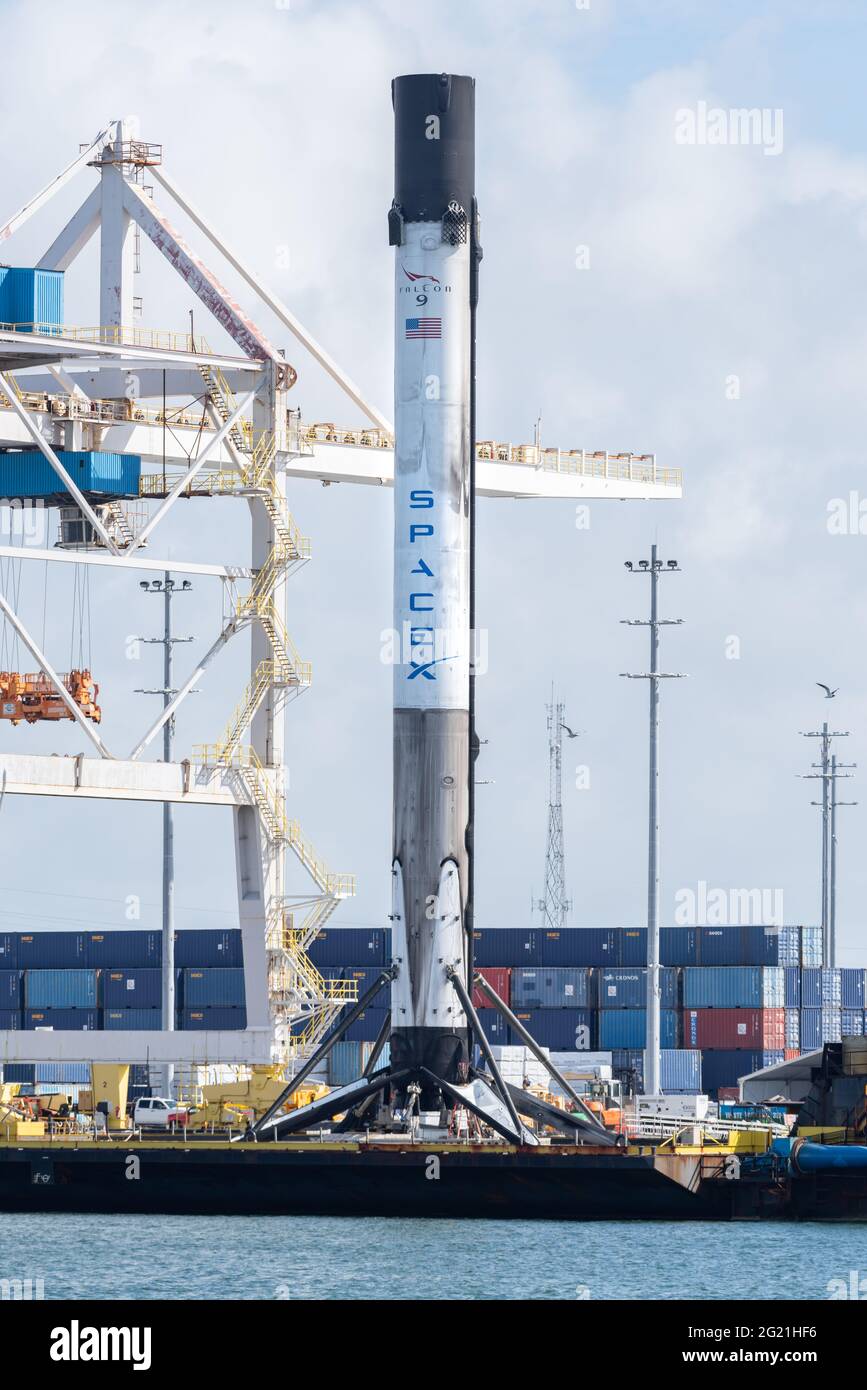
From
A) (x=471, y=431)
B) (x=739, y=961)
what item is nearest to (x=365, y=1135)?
(x=471, y=431)

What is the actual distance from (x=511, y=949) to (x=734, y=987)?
7.92 m

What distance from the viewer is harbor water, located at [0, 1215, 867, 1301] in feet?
148

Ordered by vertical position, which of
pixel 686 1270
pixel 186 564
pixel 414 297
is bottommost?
pixel 686 1270

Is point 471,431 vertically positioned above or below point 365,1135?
above

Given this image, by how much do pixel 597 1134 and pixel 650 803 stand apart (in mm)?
19057

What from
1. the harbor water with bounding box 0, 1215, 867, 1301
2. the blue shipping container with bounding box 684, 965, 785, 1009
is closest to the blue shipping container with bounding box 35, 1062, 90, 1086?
the blue shipping container with bounding box 684, 965, 785, 1009

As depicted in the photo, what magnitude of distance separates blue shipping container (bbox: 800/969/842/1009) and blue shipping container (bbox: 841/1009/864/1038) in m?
0.89

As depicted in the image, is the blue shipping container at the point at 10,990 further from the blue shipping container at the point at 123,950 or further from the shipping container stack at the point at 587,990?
the blue shipping container at the point at 123,950

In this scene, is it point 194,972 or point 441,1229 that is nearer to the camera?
point 441,1229

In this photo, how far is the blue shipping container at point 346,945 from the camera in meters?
89.6

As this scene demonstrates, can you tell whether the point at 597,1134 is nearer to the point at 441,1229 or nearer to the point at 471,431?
the point at 441,1229
